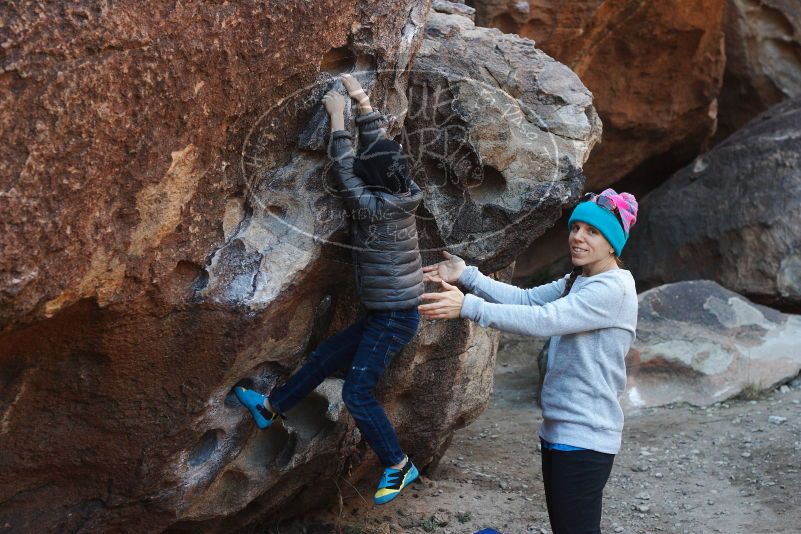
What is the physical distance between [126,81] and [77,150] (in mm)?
210

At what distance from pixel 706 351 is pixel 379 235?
283cm

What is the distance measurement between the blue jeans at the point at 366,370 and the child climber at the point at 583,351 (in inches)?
16.3

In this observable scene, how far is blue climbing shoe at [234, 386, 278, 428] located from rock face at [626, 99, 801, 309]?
157 inches

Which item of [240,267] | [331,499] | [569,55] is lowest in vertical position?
[331,499]

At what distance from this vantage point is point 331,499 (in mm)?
4113

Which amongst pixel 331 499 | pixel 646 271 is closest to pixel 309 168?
pixel 331 499

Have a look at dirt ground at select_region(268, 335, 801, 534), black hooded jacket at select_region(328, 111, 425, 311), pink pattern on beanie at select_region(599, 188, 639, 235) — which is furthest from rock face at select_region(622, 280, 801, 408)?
pink pattern on beanie at select_region(599, 188, 639, 235)

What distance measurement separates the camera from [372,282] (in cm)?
321

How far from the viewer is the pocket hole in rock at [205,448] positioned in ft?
10.8

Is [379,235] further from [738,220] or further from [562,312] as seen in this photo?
[738,220]

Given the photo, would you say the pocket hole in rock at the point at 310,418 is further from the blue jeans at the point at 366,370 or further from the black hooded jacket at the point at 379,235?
the black hooded jacket at the point at 379,235

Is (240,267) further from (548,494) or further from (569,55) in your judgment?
(569,55)

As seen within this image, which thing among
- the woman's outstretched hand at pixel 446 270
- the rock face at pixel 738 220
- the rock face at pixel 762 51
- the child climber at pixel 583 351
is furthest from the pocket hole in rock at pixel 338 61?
the rock face at pixel 762 51

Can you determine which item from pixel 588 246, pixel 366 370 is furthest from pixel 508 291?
pixel 366 370
